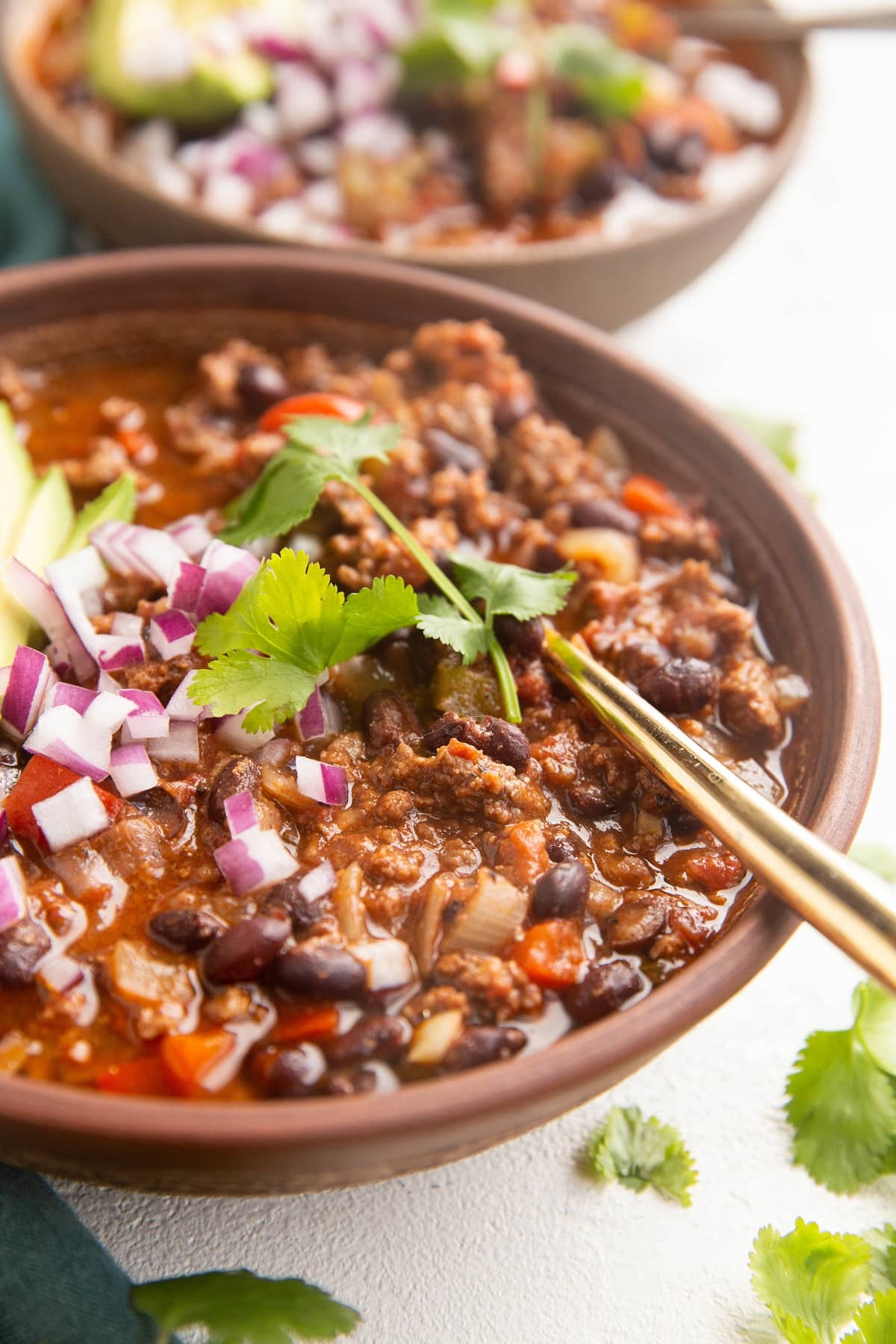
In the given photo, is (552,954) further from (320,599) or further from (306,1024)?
(320,599)

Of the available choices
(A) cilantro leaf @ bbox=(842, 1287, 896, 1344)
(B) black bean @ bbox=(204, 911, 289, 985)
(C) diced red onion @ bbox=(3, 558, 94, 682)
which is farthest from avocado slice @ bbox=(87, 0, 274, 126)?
(A) cilantro leaf @ bbox=(842, 1287, 896, 1344)

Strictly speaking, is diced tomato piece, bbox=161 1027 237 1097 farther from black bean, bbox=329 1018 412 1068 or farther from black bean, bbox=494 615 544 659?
Answer: black bean, bbox=494 615 544 659

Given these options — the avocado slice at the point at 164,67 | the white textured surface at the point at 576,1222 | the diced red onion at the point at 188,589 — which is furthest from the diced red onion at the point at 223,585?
the avocado slice at the point at 164,67

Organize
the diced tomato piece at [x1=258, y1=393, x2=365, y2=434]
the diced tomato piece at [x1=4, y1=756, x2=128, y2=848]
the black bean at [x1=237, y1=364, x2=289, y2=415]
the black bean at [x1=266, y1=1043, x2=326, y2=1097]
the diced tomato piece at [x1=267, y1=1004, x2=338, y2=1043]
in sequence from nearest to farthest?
the black bean at [x1=266, y1=1043, x2=326, y2=1097] < the diced tomato piece at [x1=267, y1=1004, x2=338, y2=1043] < the diced tomato piece at [x1=4, y1=756, x2=128, y2=848] < the diced tomato piece at [x1=258, y1=393, x2=365, y2=434] < the black bean at [x1=237, y1=364, x2=289, y2=415]

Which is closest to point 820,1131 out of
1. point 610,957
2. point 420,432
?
point 610,957

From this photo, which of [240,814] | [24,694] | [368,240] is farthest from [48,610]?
[368,240]

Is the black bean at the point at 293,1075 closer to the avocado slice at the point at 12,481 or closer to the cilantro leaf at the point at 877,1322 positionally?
the cilantro leaf at the point at 877,1322
